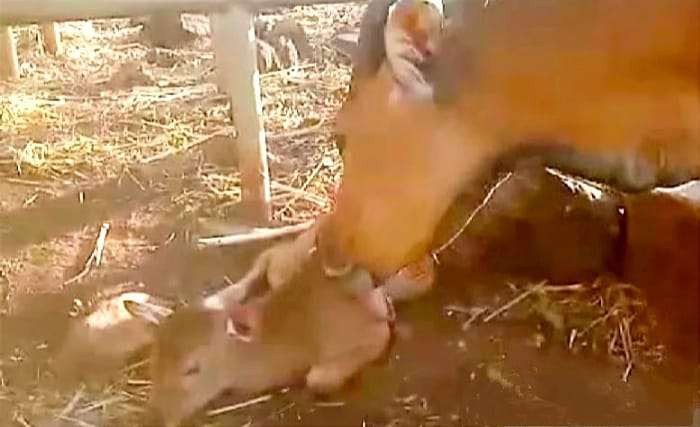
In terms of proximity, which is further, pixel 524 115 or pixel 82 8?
pixel 82 8

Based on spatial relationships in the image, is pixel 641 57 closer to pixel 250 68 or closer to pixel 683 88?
pixel 683 88

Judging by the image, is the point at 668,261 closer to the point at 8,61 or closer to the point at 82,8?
the point at 82,8

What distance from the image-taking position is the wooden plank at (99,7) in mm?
1631

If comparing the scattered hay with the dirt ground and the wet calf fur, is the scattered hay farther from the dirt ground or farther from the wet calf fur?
the wet calf fur

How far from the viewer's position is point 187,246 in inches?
76.8

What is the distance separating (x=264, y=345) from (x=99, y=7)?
0.43 metres

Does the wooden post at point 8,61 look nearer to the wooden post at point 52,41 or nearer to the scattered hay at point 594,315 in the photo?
the wooden post at point 52,41

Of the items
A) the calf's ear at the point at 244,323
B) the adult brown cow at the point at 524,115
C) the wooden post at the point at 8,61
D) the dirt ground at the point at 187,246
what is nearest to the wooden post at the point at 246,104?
the dirt ground at the point at 187,246

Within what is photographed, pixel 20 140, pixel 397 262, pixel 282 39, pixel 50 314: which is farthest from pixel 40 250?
pixel 397 262

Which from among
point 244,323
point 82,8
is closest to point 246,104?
point 82,8

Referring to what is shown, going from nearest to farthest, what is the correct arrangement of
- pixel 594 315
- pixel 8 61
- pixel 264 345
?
pixel 264 345, pixel 594 315, pixel 8 61

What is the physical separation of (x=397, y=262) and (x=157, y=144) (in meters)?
0.85

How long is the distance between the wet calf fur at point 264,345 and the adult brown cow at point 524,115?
0.11 metres

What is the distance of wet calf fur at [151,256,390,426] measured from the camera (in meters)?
1.61
